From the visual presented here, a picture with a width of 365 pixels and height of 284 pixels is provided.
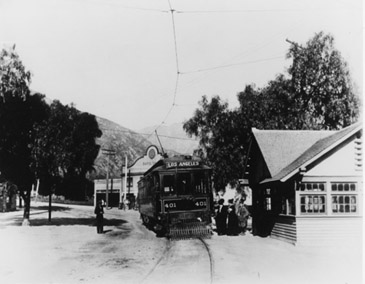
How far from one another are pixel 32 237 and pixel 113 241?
295cm

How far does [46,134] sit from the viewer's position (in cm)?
1936

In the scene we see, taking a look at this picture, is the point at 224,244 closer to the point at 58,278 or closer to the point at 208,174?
the point at 208,174

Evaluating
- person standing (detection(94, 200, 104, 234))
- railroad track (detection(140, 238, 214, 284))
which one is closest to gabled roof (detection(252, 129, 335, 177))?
railroad track (detection(140, 238, 214, 284))

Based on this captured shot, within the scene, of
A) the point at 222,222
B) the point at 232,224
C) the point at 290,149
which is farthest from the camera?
the point at 222,222

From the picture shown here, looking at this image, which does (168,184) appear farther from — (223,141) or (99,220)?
(223,141)

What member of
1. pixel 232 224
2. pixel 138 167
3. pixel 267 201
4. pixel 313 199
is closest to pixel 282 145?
pixel 267 201

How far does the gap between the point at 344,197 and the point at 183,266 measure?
6.56 metres

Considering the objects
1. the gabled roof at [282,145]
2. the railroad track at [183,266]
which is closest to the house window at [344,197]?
the gabled roof at [282,145]

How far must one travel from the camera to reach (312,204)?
15469 mm

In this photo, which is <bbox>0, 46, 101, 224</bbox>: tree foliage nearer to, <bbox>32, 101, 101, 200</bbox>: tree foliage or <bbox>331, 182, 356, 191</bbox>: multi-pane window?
<bbox>32, 101, 101, 200</bbox>: tree foliage

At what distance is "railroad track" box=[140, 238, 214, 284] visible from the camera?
32.9ft

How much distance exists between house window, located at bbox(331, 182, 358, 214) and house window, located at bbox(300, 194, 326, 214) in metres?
0.38

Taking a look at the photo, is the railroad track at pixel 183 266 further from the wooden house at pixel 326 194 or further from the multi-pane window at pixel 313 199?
the multi-pane window at pixel 313 199

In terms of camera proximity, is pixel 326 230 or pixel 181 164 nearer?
pixel 326 230
